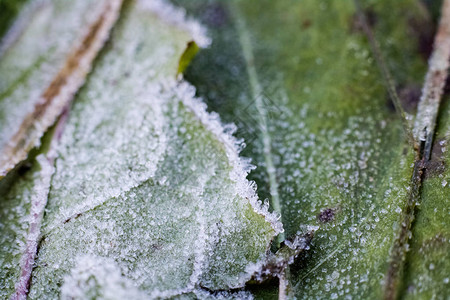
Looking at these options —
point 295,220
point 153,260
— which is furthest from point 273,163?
point 153,260

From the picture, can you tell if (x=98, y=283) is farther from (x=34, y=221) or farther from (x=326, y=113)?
(x=326, y=113)

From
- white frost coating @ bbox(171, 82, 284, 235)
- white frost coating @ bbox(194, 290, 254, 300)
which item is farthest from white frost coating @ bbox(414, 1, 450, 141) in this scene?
white frost coating @ bbox(194, 290, 254, 300)

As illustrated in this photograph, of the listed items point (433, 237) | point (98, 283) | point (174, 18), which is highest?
point (174, 18)

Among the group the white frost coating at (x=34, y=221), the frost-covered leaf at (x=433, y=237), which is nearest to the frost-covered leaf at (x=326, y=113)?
the frost-covered leaf at (x=433, y=237)

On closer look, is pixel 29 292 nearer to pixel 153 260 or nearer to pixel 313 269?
pixel 153 260

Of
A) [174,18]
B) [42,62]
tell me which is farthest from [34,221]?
[174,18]

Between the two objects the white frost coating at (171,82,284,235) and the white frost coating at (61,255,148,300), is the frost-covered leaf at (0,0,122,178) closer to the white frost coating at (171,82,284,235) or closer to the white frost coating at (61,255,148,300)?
the white frost coating at (171,82,284,235)

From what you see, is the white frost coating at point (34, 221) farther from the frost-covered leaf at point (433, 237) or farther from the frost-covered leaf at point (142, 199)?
the frost-covered leaf at point (433, 237)
